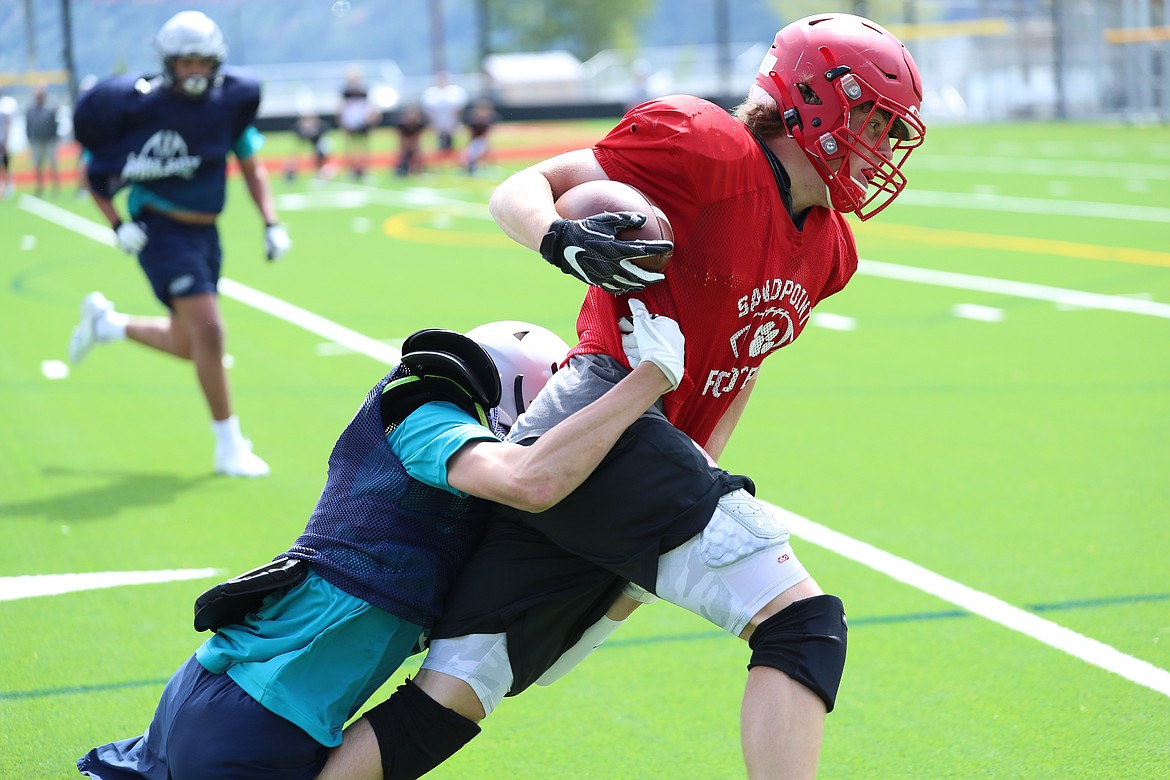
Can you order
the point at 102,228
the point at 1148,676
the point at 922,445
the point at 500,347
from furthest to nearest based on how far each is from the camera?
1. the point at 102,228
2. the point at 922,445
3. the point at 1148,676
4. the point at 500,347

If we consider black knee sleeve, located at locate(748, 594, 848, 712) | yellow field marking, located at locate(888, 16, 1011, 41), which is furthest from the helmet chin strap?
yellow field marking, located at locate(888, 16, 1011, 41)

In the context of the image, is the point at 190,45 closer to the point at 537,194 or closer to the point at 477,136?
the point at 537,194

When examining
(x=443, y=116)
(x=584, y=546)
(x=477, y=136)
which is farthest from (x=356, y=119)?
(x=584, y=546)

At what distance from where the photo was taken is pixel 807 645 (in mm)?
2631

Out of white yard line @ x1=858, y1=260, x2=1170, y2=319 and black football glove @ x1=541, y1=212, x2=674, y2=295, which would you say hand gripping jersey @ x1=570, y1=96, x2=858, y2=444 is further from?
white yard line @ x1=858, y1=260, x2=1170, y2=319

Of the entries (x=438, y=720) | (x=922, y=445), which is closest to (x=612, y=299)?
(x=438, y=720)

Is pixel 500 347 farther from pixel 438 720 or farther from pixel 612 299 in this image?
pixel 438 720

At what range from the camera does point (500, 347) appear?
3.13 m

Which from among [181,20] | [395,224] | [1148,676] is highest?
[181,20]

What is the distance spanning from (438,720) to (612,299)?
3.24 feet

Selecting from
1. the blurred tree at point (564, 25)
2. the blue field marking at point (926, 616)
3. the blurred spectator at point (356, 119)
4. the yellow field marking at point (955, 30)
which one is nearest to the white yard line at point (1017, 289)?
A: the blue field marking at point (926, 616)

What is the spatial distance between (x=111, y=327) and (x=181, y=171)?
1.08m

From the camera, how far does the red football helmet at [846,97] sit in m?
2.94

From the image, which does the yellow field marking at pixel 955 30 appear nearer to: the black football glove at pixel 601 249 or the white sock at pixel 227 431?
the white sock at pixel 227 431
